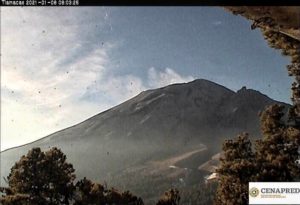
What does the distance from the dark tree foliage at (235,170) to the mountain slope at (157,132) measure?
0.34m

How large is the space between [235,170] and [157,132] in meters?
2.00

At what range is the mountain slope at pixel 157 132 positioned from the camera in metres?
9.31

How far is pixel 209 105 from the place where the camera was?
31.0 ft

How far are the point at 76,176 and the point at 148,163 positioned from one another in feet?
5.28

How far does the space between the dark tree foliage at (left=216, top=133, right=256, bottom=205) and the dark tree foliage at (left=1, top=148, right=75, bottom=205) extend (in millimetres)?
3202

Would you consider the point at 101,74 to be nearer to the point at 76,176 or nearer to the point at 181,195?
the point at 76,176

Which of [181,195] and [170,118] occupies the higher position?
[170,118]

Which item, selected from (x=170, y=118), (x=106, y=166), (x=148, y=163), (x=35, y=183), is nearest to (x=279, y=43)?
(x=170, y=118)

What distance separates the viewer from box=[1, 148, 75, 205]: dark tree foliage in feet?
32.2

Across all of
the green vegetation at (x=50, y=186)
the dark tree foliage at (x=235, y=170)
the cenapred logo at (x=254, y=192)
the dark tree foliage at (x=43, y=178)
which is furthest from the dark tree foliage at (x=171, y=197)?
the dark tree foliage at (x=43, y=178)

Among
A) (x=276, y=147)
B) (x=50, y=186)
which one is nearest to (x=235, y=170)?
(x=276, y=147)

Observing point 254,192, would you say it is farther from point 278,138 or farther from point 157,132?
point 278,138

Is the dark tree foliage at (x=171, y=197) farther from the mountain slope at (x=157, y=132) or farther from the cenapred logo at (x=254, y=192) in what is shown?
the cenapred logo at (x=254, y=192)

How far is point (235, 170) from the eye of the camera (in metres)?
10.1
